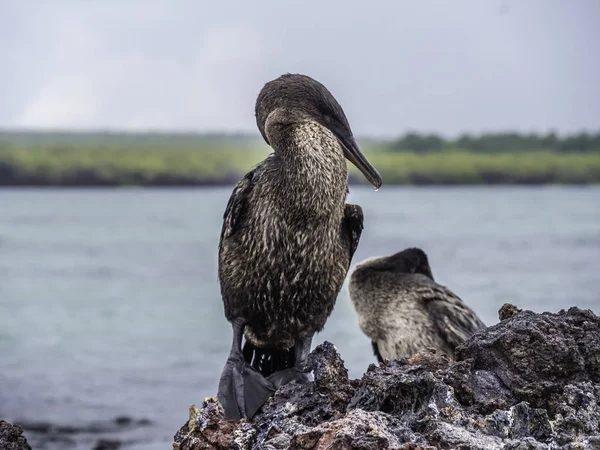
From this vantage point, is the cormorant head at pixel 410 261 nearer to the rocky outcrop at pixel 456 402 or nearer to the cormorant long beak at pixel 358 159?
the cormorant long beak at pixel 358 159

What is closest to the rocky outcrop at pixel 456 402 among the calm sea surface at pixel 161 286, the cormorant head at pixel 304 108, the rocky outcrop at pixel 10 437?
the rocky outcrop at pixel 10 437

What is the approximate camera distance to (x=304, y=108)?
5.44 meters

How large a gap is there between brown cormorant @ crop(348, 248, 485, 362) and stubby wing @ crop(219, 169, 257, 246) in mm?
2381

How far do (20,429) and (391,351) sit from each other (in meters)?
3.70

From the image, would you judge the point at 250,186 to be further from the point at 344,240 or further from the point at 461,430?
the point at 461,430

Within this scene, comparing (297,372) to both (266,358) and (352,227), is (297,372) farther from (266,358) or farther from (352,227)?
(352,227)

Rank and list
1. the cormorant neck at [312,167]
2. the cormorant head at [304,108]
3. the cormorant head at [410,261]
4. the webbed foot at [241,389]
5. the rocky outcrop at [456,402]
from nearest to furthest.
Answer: the rocky outcrop at [456,402]
the webbed foot at [241,389]
the cormorant neck at [312,167]
the cormorant head at [304,108]
the cormorant head at [410,261]

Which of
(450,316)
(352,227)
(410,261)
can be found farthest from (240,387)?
(410,261)

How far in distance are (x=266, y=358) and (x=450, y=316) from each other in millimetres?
1984

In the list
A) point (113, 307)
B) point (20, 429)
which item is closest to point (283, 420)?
point (20, 429)

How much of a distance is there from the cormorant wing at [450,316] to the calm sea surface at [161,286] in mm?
1956

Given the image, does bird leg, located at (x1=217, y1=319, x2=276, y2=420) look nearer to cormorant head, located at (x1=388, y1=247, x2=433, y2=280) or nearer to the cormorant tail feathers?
the cormorant tail feathers

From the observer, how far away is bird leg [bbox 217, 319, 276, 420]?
→ 507 cm

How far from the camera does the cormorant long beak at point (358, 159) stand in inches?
218
